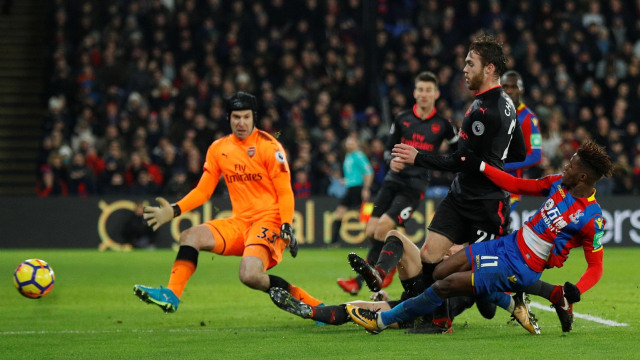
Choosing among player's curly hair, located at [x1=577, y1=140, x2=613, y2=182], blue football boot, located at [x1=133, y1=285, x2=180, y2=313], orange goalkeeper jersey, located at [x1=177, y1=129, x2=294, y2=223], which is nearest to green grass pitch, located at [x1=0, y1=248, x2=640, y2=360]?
blue football boot, located at [x1=133, y1=285, x2=180, y2=313]

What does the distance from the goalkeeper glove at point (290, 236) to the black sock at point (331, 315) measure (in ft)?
A: 1.92

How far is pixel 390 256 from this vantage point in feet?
26.8

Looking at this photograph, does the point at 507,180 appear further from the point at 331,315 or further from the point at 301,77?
the point at 301,77

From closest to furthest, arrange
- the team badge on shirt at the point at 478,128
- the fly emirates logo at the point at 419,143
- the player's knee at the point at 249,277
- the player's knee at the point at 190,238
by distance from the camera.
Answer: the team badge on shirt at the point at 478,128 < the player's knee at the point at 249,277 < the player's knee at the point at 190,238 < the fly emirates logo at the point at 419,143

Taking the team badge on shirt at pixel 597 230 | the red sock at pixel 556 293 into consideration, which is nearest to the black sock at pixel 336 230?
the red sock at pixel 556 293

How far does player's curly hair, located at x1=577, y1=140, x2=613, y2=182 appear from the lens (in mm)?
6930

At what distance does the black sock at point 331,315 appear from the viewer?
787cm

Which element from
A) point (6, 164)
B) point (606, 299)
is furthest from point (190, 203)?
point (6, 164)

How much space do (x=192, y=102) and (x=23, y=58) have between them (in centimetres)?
573

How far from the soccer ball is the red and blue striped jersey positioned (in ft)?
15.0

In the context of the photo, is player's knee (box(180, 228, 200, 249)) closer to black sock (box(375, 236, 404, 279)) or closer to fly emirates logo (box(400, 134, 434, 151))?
black sock (box(375, 236, 404, 279))

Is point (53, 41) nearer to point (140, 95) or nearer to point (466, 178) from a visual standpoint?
point (140, 95)

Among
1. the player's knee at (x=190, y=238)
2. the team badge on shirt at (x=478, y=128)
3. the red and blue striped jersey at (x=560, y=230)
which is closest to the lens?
the red and blue striped jersey at (x=560, y=230)

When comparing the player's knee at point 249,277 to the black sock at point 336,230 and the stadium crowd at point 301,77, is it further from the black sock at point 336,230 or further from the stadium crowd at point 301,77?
the stadium crowd at point 301,77
